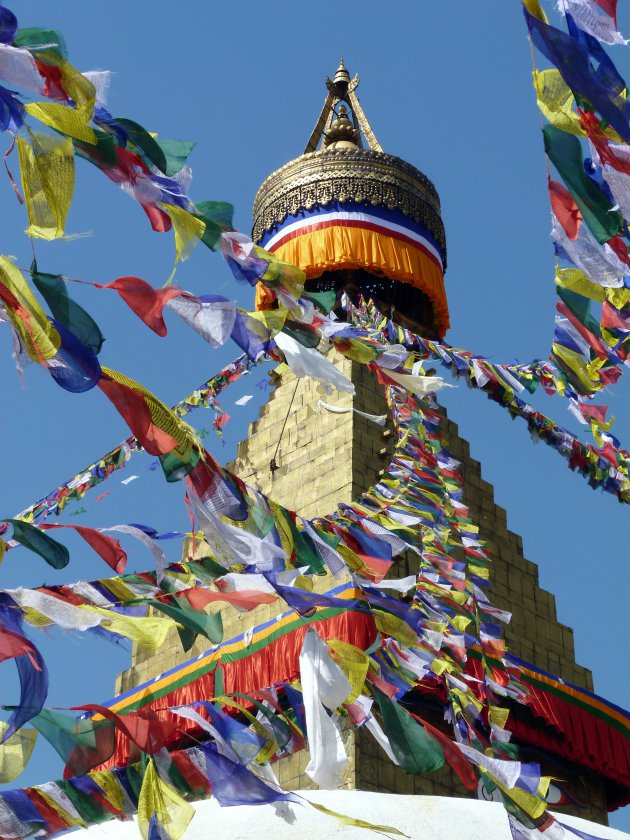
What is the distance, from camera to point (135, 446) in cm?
1272

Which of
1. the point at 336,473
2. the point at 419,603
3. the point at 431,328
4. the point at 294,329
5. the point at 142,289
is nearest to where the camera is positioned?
the point at 142,289

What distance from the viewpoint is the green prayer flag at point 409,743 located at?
5773 mm

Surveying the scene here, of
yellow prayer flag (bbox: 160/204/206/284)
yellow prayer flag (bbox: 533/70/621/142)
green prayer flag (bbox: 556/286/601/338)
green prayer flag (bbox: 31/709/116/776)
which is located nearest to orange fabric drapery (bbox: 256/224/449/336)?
green prayer flag (bbox: 556/286/601/338)

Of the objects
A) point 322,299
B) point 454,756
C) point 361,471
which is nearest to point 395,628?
point 454,756

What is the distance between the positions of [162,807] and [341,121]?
42.5 feet

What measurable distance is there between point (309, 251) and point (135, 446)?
11.1 feet

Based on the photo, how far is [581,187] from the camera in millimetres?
5473

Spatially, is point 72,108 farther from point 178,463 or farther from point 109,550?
point 109,550

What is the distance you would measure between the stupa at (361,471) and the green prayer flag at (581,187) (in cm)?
329

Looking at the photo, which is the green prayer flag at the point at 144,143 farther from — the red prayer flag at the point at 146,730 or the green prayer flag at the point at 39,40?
the red prayer flag at the point at 146,730

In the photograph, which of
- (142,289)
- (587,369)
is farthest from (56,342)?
(587,369)

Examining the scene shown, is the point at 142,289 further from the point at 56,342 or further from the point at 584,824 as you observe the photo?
the point at 584,824

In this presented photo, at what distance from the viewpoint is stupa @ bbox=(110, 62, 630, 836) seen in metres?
10.7

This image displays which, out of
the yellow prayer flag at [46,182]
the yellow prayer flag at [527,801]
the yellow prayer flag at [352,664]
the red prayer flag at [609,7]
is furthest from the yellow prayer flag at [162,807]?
the red prayer flag at [609,7]
